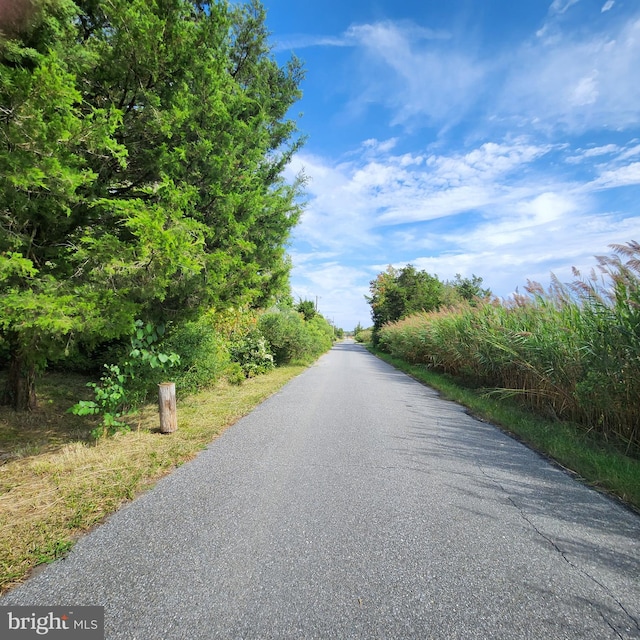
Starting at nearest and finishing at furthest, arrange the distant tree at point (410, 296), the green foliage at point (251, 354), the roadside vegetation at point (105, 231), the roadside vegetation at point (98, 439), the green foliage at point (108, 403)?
the roadside vegetation at point (98, 439)
the roadside vegetation at point (105, 231)
the green foliage at point (108, 403)
the green foliage at point (251, 354)
the distant tree at point (410, 296)

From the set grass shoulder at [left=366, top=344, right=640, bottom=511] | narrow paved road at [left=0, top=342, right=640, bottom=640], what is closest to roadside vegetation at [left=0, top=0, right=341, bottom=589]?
narrow paved road at [left=0, top=342, right=640, bottom=640]

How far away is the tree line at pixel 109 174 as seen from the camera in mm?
2797

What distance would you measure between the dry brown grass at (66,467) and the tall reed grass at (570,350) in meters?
5.40

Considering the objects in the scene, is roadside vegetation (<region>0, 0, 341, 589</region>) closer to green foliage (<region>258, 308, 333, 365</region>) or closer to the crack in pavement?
the crack in pavement

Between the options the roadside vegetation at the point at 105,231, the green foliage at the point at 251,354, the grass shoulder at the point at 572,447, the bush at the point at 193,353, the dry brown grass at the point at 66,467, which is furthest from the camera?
the green foliage at the point at 251,354

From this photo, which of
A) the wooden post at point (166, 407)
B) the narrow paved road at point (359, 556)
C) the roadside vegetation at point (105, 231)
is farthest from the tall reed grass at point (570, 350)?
the wooden post at point (166, 407)

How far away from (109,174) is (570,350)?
23.3ft

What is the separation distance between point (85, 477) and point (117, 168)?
349cm

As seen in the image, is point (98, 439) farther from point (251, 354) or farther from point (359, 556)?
point (251, 354)

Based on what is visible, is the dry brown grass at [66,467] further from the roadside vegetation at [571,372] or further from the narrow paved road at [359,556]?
the roadside vegetation at [571,372]

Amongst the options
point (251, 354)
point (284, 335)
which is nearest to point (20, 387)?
point (251, 354)

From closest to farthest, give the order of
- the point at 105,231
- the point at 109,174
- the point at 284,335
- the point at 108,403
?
1. the point at 105,231
2. the point at 109,174
3. the point at 108,403
4. the point at 284,335

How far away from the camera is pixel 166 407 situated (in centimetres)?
462

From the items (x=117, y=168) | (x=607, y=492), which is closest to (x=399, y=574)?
(x=607, y=492)
